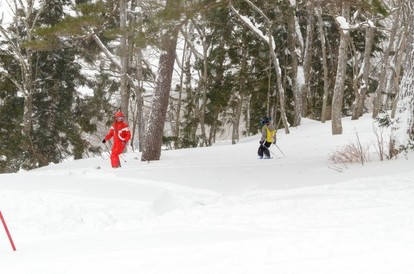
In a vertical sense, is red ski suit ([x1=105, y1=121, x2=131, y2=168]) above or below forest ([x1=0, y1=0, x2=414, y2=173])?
below

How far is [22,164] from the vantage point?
20.5 metres

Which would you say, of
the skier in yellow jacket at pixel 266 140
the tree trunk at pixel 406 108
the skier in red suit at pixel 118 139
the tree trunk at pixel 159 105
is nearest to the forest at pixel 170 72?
the tree trunk at pixel 159 105

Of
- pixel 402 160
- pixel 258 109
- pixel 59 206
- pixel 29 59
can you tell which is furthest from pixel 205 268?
pixel 258 109

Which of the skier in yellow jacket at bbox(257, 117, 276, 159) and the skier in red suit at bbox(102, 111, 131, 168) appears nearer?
the skier in red suit at bbox(102, 111, 131, 168)

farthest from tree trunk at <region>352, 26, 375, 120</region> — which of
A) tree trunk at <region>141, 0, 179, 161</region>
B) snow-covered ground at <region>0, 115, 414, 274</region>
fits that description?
snow-covered ground at <region>0, 115, 414, 274</region>

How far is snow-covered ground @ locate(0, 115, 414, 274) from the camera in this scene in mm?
3883

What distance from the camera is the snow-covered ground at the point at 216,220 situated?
3.88m

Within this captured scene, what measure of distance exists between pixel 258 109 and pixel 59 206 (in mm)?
20375

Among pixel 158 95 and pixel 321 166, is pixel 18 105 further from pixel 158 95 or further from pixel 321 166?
pixel 321 166

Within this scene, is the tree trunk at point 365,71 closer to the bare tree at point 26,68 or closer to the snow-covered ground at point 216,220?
the snow-covered ground at point 216,220

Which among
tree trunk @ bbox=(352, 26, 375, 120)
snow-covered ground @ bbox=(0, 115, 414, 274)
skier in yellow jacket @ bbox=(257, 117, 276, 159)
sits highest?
tree trunk @ bbox=(352, 26, 375, 120)

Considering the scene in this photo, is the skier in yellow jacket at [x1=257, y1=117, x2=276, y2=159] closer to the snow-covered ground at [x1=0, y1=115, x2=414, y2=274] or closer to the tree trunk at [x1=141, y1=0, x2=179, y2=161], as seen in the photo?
the snow-covered ground at [x1=0, y1=115, x2=414, y2=274]

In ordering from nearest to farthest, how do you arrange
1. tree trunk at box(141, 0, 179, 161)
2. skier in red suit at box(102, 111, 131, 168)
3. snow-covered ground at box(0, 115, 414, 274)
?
snow-covered ground at box(0, 115, 414, 274), skier in red suit at box(102, 111, 131, 168), tree trunk at box(141, 0, 179, 161)

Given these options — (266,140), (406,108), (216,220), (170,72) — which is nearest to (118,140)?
(170,72)
